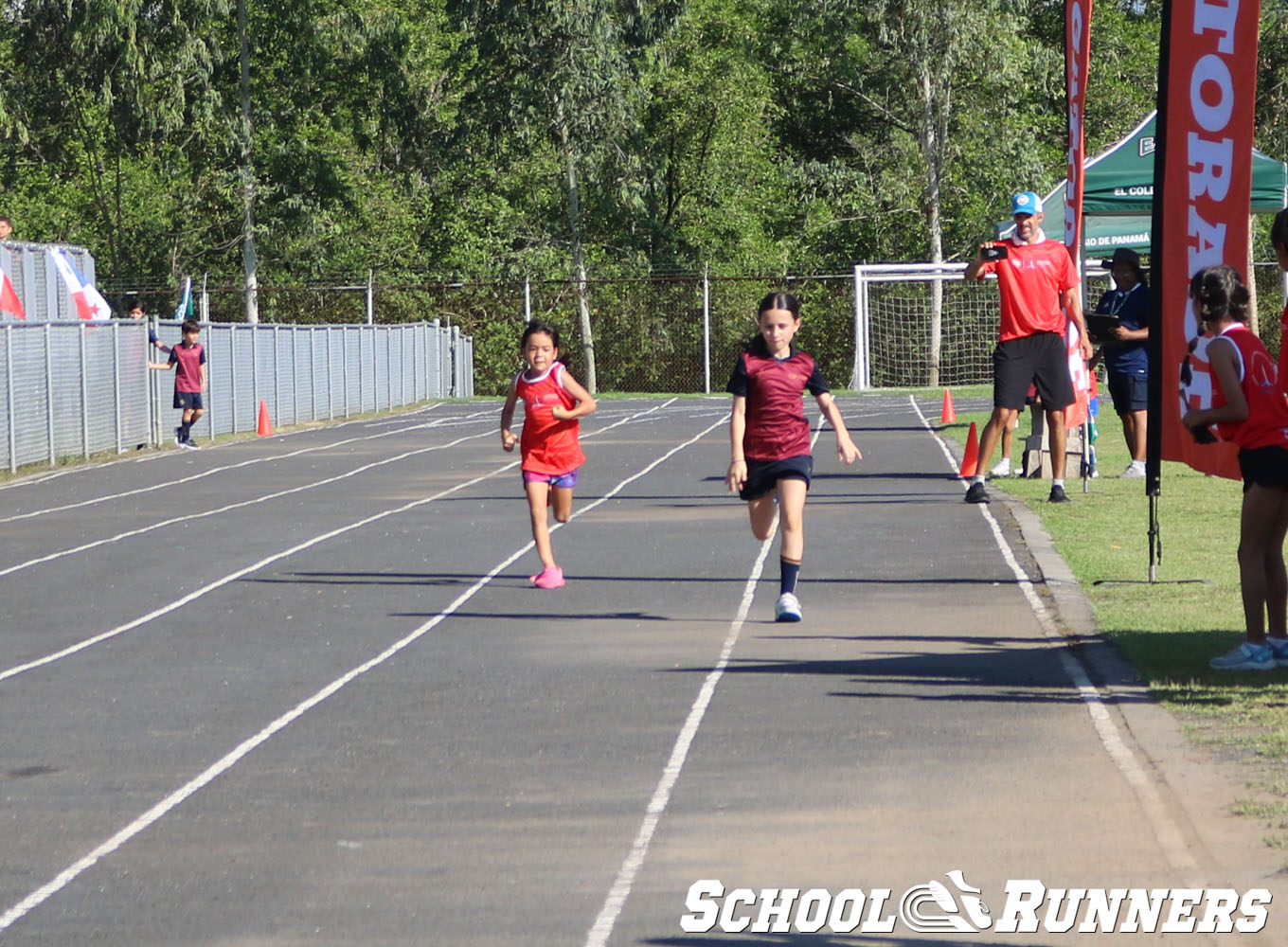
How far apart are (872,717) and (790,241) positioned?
46880 millimetres

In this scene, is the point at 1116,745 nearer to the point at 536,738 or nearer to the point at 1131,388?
the point at 536,738

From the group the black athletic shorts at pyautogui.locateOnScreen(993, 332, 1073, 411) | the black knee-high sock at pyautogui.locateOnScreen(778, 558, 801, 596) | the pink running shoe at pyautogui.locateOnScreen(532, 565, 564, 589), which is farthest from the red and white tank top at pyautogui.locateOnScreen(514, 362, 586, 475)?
the black athletic shorts at pyautogui.locateOnScreen(993, 332, 1073, 411)

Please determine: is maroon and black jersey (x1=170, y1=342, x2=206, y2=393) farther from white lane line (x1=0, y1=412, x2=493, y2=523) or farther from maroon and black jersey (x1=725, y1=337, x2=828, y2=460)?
maroon and black jersey (x1=725, y1=337, x2=828, y2=460)

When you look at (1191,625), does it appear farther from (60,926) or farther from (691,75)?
(691,75)

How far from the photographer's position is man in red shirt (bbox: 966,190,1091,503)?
47.8 feet

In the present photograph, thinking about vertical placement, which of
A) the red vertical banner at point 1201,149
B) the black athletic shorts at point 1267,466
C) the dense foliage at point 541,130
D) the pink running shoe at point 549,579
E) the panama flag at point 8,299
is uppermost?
the dense foliage at point 541,130

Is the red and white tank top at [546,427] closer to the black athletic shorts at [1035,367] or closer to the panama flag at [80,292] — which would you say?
the black athletic shorts at [1035,367]

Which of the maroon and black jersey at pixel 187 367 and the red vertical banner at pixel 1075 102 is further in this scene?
the maroon and black jersey at pixel 187 367

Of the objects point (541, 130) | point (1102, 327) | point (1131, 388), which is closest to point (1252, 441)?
point (1102, 327)

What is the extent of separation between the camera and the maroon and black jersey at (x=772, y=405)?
1020cm

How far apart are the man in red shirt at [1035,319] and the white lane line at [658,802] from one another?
497 cm

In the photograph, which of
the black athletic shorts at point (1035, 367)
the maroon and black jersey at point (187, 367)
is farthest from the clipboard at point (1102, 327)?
the maroon and black jersey at point (187, 367)

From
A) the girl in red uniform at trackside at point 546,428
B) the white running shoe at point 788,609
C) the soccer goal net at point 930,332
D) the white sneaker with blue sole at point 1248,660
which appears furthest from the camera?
the soccer goal net at point 930,332

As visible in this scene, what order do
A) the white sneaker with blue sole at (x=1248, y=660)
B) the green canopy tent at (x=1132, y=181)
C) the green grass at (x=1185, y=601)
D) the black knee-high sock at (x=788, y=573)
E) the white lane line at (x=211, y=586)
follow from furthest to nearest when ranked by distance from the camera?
the green canopy tent at (x=1132, y=181) → the black knee-high sock at (x=788, y=573) → the white lane line at (x=211, y=586) → the white sneaker with blue sole at (x=1248, y=660) → the green grass at (x=1185, y=601)
